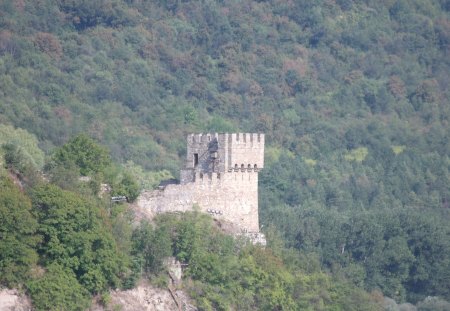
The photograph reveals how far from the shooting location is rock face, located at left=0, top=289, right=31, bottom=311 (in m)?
64.6

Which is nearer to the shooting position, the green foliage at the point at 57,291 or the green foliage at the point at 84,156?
the green foliage at the point at 57,291

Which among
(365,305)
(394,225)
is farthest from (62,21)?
(365,305)

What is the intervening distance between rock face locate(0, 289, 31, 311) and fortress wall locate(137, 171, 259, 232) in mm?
7899

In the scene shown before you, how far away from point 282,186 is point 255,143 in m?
38.8

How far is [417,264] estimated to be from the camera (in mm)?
93938

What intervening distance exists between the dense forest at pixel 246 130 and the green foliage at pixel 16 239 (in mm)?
65

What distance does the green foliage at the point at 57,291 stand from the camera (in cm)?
6531

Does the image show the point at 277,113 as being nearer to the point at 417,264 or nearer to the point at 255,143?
the point at 417,264

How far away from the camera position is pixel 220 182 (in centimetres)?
7362

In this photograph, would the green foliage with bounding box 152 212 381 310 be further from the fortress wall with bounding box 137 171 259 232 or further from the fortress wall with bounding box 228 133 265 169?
the fortress wall with bounding box 228 133 265 169

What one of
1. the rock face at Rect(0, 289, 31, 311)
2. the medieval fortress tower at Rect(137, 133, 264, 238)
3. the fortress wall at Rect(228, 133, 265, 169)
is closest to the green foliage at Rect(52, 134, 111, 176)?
the medieval fortress tower at Rect(137, 133, 264, 238)

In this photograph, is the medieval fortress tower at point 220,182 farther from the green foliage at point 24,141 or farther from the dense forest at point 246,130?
the green foliage at point 24,141

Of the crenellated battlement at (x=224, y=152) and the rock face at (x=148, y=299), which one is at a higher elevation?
the crenellated battlement at (x=224, y=152)

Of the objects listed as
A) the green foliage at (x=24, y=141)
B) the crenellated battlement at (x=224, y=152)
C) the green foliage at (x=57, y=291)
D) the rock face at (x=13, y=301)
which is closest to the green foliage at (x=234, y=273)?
the crenellated battlement at (x=224, y=152)
